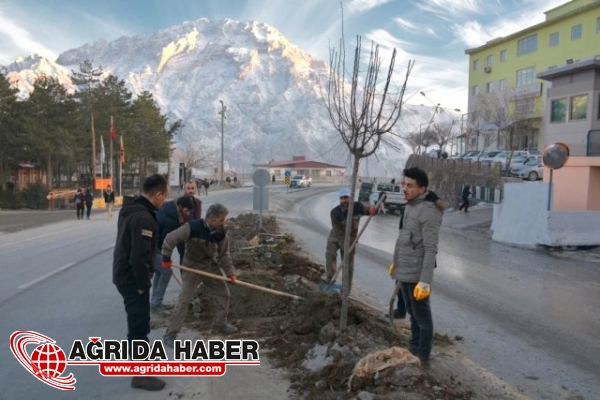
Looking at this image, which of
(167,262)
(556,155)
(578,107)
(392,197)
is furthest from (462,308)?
(392,197)

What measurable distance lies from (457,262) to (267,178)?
246 inches

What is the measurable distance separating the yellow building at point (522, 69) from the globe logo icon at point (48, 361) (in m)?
39.8

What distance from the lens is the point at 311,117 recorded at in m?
178

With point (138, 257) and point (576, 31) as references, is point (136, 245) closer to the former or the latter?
point (138, 257)

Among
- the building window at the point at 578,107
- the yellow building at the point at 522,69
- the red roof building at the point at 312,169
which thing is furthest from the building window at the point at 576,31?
the red roof building at the point at 312,169

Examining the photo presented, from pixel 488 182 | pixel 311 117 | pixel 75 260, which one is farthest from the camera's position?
pixel 311 117

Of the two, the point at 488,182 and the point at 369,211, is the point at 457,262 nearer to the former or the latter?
the point at 369,211

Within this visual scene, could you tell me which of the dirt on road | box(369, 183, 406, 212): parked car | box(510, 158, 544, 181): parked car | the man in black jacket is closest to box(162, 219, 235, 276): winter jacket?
the dirt on road

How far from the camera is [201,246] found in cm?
564

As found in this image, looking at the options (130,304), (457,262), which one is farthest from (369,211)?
(457,262)

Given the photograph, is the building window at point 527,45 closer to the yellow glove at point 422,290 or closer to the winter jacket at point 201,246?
the winter jacket at point 201,246

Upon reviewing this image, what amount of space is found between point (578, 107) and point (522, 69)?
34.6 meters

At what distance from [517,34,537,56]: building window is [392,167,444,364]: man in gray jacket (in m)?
54.6

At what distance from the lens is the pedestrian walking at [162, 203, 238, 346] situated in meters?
5.44
